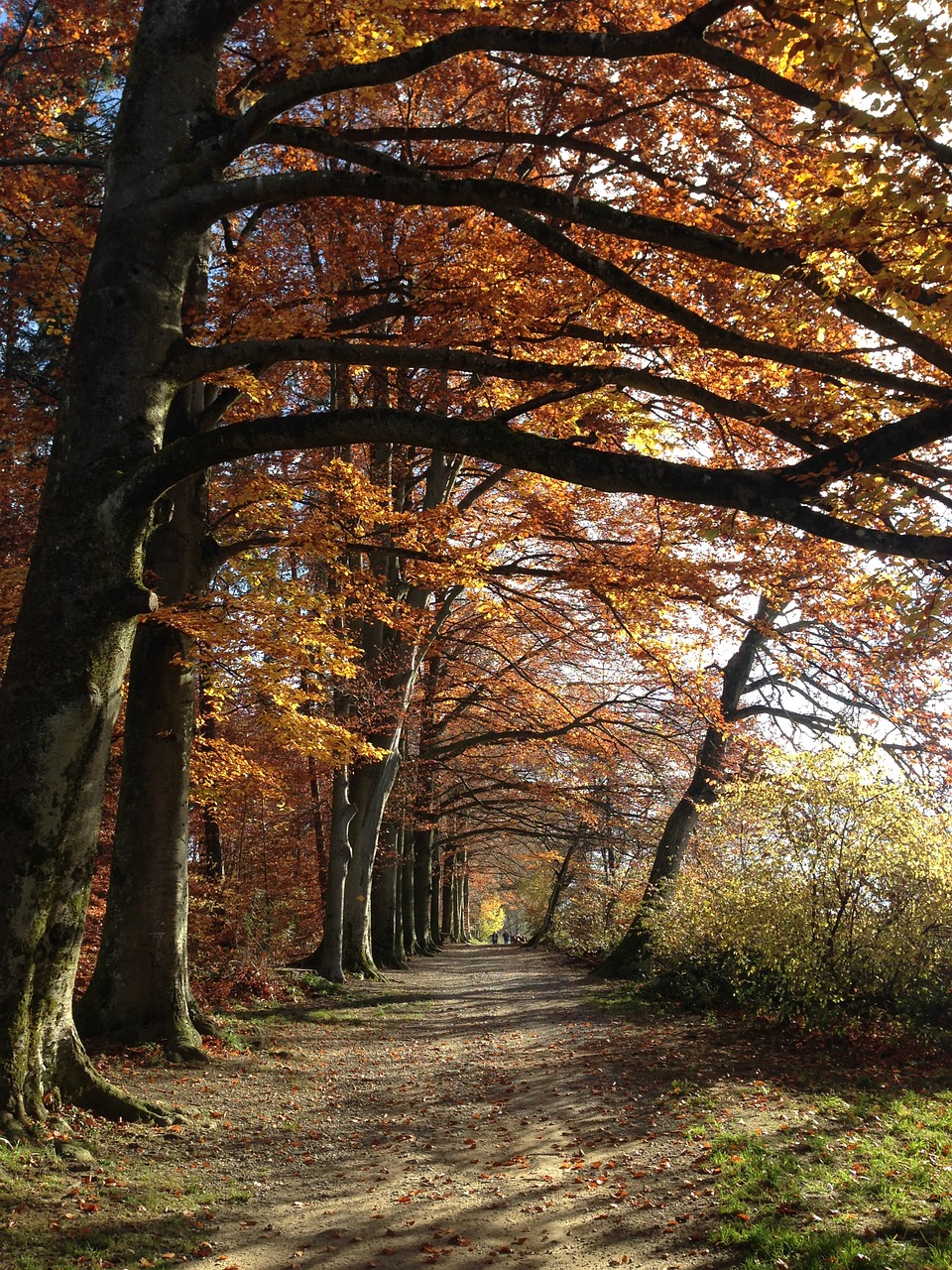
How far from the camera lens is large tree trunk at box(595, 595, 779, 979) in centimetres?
1520

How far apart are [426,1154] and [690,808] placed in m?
10.7

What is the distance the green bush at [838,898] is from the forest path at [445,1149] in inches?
50.9

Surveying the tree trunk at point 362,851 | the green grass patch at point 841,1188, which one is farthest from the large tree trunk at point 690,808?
the green grass patch at point 841,1188

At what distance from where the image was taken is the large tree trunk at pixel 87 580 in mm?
5184

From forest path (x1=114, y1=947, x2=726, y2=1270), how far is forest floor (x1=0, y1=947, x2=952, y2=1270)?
21 mm

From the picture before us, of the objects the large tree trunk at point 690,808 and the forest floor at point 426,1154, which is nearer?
the forest floor at point 426,1154

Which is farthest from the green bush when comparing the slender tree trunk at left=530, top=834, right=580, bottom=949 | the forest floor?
the slender tree trunk at left=530, top=834, right=580, bottom=949

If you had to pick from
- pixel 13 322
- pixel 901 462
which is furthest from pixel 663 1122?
pixel 13 322

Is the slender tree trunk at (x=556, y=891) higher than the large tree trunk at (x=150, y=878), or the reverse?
the large tree trunk at (x=150, y=878)

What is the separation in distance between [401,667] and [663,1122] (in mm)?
9794

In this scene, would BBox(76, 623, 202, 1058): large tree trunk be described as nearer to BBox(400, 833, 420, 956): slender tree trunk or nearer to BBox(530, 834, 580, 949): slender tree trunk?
BBox(400, 833, 420, 956): slender tree trunk

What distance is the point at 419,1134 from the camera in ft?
22.6

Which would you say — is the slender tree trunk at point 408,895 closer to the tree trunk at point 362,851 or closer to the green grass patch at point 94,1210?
the tree trunk at point 362,851

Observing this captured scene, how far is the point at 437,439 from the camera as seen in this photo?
5531 millimetres
